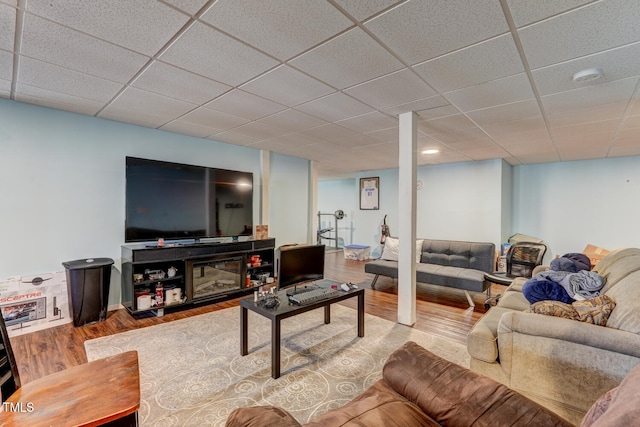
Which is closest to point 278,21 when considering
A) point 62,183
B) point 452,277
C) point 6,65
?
point 6,65

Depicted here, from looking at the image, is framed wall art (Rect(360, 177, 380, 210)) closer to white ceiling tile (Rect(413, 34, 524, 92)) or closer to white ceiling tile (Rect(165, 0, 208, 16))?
white ceiling tile (Rect(413, 34, 524, 92))

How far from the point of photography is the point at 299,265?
264 centimetres

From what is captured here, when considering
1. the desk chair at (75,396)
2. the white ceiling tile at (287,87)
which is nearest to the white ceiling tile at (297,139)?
the white ceiling tile at (287,87)

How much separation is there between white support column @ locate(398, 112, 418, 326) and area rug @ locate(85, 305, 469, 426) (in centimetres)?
26

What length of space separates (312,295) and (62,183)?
3170 mm

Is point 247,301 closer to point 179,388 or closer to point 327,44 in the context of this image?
point 179,388

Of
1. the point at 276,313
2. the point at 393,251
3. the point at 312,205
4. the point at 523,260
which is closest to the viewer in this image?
the point at 276,313

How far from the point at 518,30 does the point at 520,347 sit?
1965mm

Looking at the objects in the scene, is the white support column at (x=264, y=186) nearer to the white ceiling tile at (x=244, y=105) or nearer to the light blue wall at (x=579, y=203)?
the white ceiling tile at (x=244, y=105)

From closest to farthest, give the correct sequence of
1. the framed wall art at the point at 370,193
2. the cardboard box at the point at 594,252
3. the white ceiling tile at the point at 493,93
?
1. the white ceiling tile at the point at 493,93
2. the cardboard box at the point at 594,252
3. the framed wall art at the point at 370,193

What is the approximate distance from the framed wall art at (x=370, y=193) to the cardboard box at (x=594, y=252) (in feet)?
14.3

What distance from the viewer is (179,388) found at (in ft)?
7.04

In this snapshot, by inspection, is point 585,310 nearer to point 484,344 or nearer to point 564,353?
point 564,353

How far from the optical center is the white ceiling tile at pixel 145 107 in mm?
2861
